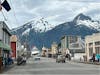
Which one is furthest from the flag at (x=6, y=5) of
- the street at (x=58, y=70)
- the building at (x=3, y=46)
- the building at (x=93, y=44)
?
the building at (x=93, y=44)

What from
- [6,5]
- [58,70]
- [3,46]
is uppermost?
[6,5]

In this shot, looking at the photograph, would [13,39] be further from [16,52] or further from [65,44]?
[65,44]

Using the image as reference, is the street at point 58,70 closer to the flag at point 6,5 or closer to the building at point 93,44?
the flag at point 6,5

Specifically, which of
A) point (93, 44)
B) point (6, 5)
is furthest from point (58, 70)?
point (93, 44)

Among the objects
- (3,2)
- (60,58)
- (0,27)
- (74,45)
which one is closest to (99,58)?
(60,58)

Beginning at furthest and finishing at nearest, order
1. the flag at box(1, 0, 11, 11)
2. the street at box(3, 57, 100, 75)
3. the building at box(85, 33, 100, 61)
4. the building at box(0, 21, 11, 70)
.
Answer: the building at box(85, 33, 100, 61) → the building at box(0, 21, 11, 70) → the flag at box(1, 0, 11, 11) → the street at box(3, 57, 100, 75)

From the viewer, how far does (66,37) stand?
649 ft

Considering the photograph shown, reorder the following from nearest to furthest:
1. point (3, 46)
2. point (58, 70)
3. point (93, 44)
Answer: point (58, 70) < point (3, 46) < point (93, 44)

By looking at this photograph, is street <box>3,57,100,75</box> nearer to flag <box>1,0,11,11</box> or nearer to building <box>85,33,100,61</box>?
flag <box>1,0,11,11</box>

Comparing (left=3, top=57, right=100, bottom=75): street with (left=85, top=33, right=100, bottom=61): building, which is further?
(left=85, top=33, right=100, bottom=61): building

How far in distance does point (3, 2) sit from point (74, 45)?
463 ft

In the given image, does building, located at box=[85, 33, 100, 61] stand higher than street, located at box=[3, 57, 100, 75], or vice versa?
building, located at box=[85, 33, 100, 61]

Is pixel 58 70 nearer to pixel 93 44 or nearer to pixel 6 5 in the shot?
pixel 6 5

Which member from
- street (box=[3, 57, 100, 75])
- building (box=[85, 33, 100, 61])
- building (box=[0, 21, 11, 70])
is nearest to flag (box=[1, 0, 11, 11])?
street (box=[3, 57, 100, 75])
